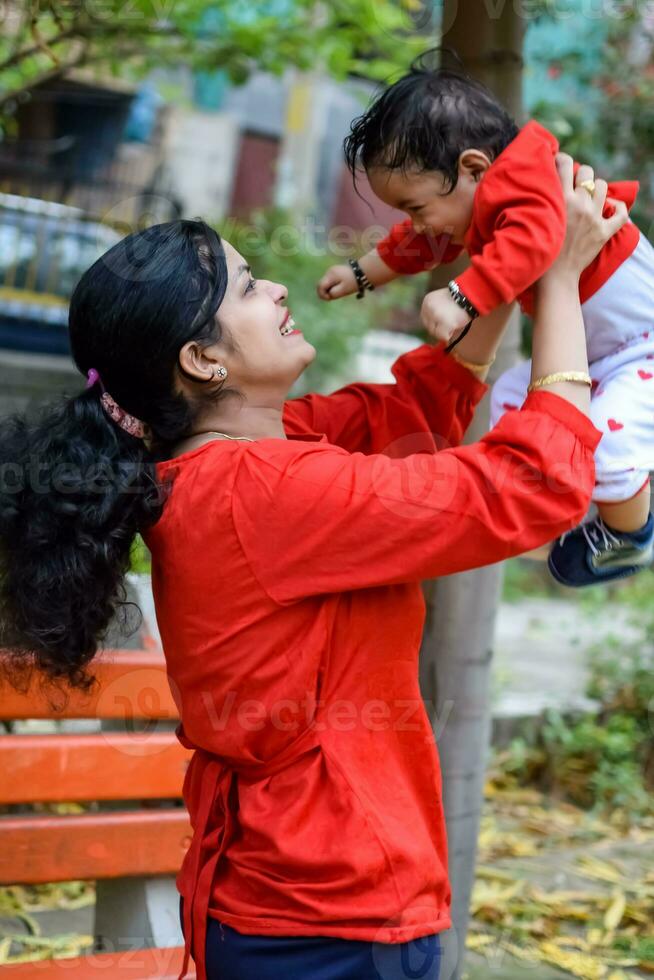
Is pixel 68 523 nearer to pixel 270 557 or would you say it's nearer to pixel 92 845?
pixel 270 557

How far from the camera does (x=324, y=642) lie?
5.58 ft

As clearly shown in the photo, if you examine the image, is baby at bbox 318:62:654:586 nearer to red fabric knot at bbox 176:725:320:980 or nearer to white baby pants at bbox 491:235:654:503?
white baby pants at bbox 491:235:654:503

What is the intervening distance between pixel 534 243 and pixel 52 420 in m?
0.79

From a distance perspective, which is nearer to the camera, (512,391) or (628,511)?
(628,511)

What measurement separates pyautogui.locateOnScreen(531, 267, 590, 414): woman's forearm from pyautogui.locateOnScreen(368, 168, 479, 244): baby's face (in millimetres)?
333

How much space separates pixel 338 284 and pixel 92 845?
127cm

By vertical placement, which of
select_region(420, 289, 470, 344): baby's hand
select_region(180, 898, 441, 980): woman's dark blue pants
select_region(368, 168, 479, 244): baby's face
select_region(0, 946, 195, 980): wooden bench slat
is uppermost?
select_region(368, 168, 479, 244): baby's face

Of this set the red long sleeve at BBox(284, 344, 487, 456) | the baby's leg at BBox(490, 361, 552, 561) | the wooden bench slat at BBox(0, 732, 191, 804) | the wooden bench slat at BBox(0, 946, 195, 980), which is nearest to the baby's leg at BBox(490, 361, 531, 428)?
the baby's leg at BBox(490, 361, 552, 561)

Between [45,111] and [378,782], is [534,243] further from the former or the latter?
[45,111]

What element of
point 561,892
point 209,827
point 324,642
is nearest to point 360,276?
point 324,642

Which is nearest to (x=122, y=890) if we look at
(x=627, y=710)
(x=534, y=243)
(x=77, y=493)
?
(x=77, y=493)

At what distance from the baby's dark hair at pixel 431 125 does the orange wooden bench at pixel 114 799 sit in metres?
1.14

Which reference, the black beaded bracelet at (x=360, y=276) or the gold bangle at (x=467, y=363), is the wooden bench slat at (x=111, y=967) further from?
the black beaded bracelet at (x=360, y=276)

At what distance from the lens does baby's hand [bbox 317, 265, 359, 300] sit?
91.5 inches
